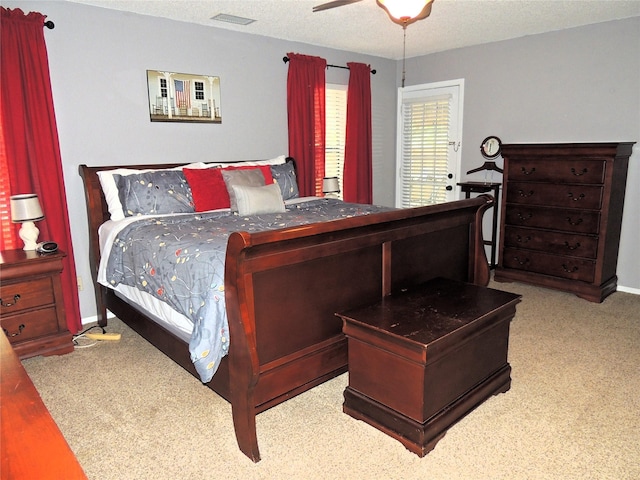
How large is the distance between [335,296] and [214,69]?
9.05ft

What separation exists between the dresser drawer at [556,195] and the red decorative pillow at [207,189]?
268 cm

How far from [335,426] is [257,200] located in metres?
1.82

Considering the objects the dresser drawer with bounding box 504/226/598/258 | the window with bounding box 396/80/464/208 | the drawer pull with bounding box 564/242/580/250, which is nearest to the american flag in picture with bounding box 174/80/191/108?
the window with bounding box 396/80/464/208

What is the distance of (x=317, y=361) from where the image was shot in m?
2.27

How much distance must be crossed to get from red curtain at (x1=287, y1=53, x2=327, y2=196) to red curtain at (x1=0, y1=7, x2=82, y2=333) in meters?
2.16

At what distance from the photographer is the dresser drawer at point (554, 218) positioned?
3.98m

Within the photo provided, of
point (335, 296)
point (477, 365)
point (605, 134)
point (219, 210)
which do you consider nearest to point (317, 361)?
point (335, 296)

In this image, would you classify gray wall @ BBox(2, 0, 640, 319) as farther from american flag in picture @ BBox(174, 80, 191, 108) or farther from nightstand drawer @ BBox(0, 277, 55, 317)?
nightstand drawer @ BBox(0, 277, 55, 317)

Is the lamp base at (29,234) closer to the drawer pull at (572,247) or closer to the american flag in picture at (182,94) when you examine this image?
the american flag in picture at (182,94)

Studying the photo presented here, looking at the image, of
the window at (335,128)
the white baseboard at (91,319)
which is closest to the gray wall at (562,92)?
the window at (335,128)

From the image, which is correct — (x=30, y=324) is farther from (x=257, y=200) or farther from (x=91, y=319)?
(x=257, y=200)

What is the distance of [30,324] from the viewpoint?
3.01m

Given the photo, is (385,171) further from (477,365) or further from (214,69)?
(477,365)

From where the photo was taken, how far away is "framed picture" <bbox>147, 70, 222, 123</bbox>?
383 cm
